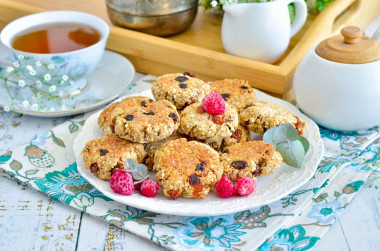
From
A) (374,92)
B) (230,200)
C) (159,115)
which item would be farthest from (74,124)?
(374,92)

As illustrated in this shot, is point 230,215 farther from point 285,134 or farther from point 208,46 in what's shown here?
point 208,46

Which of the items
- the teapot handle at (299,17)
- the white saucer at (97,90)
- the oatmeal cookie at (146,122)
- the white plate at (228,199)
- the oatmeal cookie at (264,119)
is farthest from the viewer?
the teapot handle at (299,17)

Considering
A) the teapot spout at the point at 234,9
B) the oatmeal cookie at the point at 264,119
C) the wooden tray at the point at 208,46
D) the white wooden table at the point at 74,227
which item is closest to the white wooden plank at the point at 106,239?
the white wooden table at the point at 74,227

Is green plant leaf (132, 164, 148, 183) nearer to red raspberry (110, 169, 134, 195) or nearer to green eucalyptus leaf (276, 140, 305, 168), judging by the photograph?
red raspberry (110, 169, 134, 195)

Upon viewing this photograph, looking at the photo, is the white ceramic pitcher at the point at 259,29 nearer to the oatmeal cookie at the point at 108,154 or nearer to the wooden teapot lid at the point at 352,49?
the wooden teapot lid at the point at 352,49

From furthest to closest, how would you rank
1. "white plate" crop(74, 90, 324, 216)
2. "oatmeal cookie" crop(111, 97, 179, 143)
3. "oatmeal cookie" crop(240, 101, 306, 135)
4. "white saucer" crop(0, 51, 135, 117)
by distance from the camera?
"white saucer" crop(0, 51, 135, 117), "oatmeal cookie" crop(240, 101, 306, 135), "oatmeal cookie" crop(111, 97, 179, 143), "white plate" crop(74, 90, 324, 216)

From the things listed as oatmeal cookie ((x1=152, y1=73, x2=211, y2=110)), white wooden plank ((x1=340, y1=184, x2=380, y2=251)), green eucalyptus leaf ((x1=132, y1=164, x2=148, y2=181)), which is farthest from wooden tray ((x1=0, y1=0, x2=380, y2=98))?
green eucalyptus leaf ((x1=132, y1=164, x2=148, y2=181))

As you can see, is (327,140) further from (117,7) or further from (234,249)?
(117,7)
